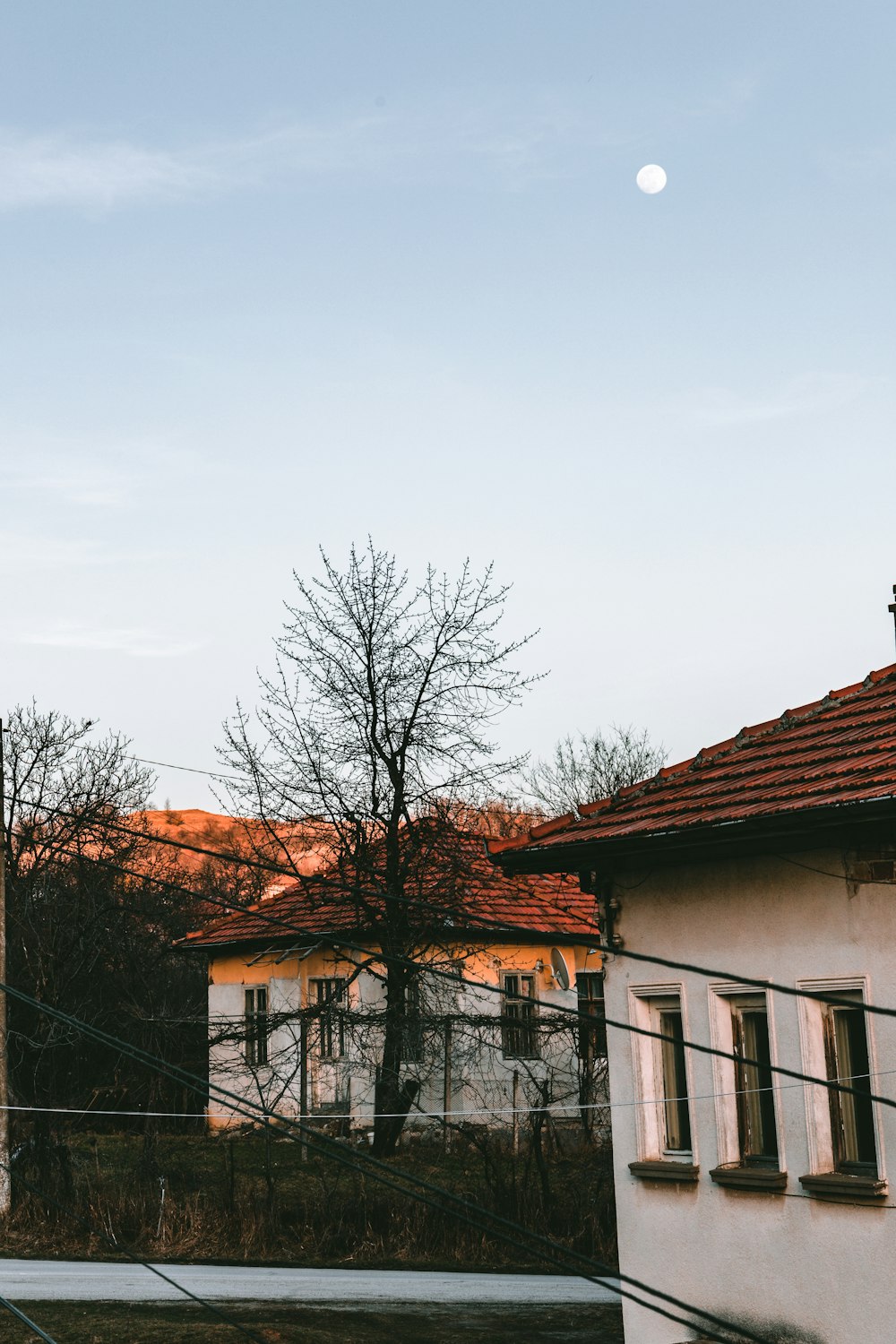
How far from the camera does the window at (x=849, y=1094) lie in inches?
376

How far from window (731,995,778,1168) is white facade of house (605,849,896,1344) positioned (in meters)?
0.06

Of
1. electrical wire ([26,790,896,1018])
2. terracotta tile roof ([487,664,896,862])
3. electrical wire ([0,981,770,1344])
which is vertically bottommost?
electrical wire ([0,981,770,1344])

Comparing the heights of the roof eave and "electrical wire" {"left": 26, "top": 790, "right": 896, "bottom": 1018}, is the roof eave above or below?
above

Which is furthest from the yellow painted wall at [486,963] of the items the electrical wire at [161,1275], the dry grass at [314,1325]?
the dry grass at [314,1325]

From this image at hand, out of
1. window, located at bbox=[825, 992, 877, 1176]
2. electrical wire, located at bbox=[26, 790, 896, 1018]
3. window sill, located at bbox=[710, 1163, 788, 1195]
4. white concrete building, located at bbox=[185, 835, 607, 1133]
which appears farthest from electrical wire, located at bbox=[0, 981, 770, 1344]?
white concrete building, located at bbox=[185, 835, 607, 1133]

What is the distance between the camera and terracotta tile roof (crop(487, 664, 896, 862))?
378 inches

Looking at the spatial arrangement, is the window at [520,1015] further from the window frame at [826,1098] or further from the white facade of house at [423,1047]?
the window frame at [826,1098]

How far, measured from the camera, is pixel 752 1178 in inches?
396

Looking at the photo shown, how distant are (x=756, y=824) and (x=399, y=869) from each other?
12966 mm

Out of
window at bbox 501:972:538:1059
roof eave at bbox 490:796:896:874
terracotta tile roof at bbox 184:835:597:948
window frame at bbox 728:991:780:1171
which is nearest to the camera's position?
roof eave at bbox 490:796:896:874

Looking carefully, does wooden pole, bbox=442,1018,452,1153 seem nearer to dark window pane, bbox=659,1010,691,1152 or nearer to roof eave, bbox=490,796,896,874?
dark window pane, bbox=659,1010,691,1152

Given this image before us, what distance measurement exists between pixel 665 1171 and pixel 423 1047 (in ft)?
39.8

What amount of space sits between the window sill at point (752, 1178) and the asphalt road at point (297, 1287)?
515 centimetres

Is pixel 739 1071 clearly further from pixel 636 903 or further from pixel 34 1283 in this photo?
pixel 34 1283
